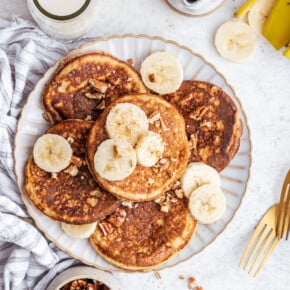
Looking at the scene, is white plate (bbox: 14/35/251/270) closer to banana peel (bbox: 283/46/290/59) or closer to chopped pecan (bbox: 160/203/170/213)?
chopped pecan (bbox: 160/203/170/213)

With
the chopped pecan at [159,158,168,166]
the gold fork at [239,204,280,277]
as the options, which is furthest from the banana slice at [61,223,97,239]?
the gold fork at [239,204,280,277]

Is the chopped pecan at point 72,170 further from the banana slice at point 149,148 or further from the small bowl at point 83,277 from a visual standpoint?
the small bowl at point 83,277

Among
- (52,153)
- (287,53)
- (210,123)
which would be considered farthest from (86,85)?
(287,53)

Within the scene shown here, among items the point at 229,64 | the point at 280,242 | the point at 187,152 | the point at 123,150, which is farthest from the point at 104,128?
the point at 280,242

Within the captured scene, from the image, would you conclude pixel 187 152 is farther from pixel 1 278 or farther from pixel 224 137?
pixel 1 278

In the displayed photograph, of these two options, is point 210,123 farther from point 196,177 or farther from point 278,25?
point 278,25

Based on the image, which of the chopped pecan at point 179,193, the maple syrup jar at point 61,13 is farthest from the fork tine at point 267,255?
the maple syrup jar at point 61,13
